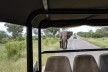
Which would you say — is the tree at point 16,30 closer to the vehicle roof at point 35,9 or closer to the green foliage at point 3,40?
the green foliage at point 3,40

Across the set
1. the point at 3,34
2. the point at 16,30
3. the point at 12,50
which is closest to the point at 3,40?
the point at 3,34

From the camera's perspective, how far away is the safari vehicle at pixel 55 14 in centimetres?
149

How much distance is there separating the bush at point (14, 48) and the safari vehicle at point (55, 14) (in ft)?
1.16

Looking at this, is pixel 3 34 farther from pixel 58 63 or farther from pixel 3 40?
pixel 58 63

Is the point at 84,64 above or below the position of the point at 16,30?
below

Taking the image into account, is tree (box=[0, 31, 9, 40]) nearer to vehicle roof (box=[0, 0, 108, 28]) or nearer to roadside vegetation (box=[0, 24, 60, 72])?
roadside vegetation (box=[0, 24, 60, 72])

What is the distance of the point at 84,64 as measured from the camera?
3.67 m

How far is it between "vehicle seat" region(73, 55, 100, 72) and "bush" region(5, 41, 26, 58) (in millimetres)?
1154

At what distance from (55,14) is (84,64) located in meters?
2.04

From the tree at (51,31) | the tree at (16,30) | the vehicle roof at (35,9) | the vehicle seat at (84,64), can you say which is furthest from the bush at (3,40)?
the vehicle seat at (84,64)

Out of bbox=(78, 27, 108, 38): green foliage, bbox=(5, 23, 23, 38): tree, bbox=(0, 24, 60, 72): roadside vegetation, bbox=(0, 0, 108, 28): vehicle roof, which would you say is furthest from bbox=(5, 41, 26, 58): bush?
A: bbox=(78, 27, 108, 38): green foliage

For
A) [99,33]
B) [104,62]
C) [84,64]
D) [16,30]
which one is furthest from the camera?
[99,33]

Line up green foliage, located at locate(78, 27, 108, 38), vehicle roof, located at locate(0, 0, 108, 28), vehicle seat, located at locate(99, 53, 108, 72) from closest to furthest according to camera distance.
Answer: vehicle roof, located at locate(0, 0, 108, 28) < vehicle seat, located at locate(99, 53, 108, 72) < green foliage, located at locate(78, 27, 108, 38)

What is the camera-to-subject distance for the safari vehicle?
1.49m
